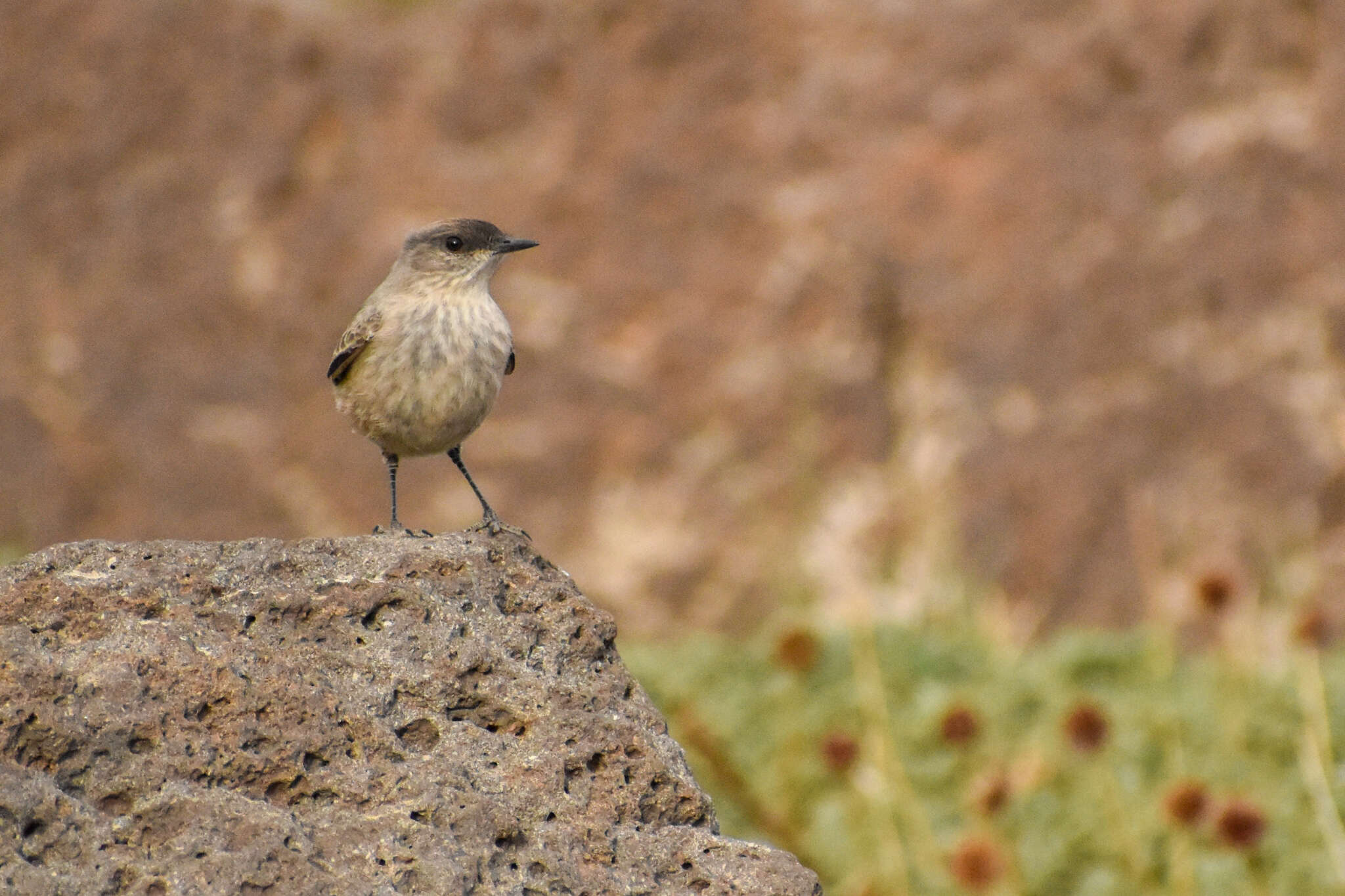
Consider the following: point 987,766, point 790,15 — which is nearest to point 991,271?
point 790,15

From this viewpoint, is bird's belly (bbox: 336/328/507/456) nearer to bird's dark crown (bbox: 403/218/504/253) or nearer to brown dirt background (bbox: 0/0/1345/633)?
bird's dark crown (bbox: 403/218/504/253)

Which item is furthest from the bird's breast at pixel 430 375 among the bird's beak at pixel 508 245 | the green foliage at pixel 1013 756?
the green foliage at pixel 1013 756

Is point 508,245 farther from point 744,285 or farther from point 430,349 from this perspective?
point 744,285

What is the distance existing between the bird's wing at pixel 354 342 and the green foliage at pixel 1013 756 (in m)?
1.52

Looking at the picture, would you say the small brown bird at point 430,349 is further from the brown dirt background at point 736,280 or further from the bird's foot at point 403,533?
the brown dirt background at point 736,280

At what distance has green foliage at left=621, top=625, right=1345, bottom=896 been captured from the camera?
535cm

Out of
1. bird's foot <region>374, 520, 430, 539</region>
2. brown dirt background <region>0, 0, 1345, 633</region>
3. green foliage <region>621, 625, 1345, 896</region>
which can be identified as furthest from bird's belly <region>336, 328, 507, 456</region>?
brown dirt background <region>0, 0, 1345, 633</region>

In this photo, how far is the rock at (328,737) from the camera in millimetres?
2408

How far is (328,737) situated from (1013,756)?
4.18 m

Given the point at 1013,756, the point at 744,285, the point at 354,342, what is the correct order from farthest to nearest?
the point at 744,285 → the point at 1013,756 → the point at 354,342

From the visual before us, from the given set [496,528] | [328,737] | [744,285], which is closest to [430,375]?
[496,528]

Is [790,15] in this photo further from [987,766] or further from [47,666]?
[47,666]

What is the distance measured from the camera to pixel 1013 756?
20.6ft

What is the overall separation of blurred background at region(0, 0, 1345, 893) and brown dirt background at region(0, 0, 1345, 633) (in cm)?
2
